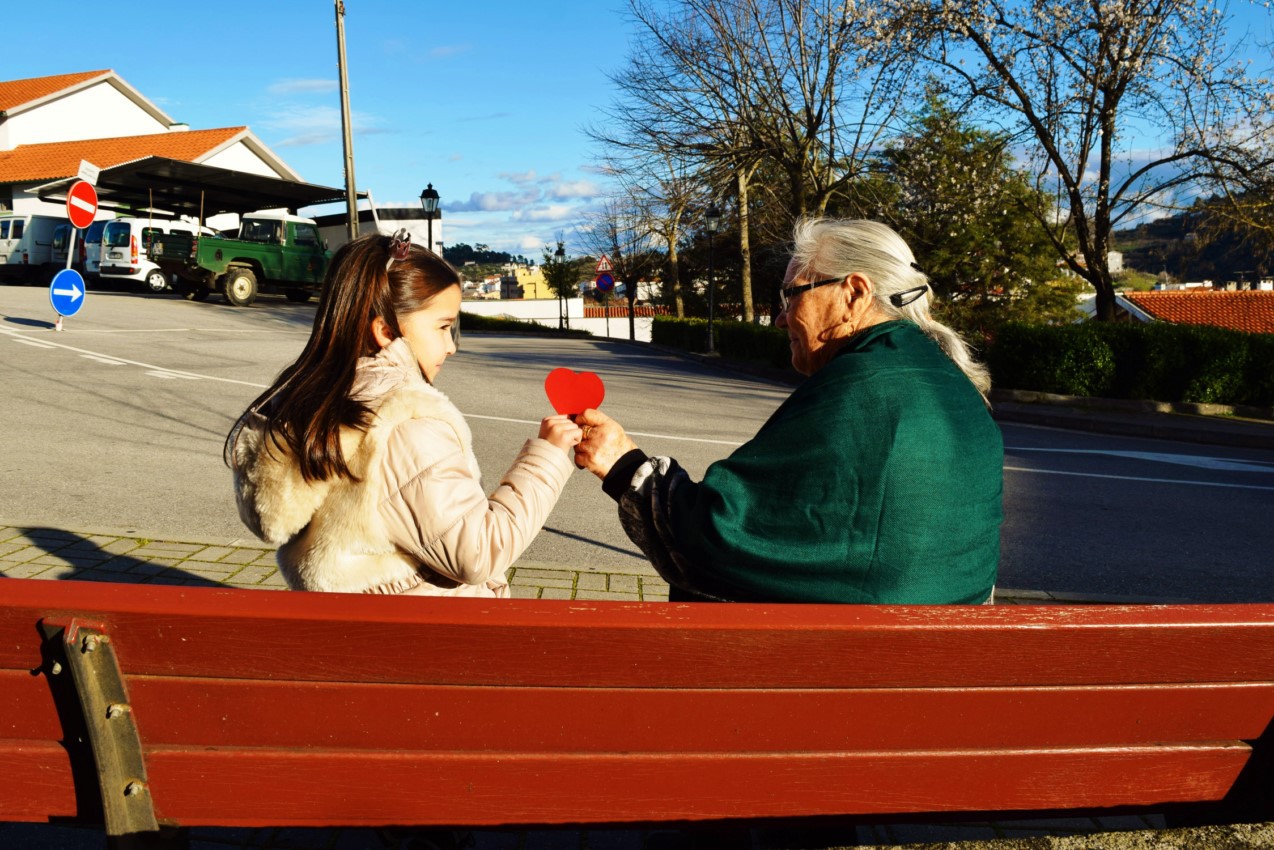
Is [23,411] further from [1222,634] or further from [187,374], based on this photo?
[1222,634]

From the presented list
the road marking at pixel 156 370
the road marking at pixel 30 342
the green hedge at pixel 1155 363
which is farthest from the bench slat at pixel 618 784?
the green hedge at pixel 1155 363

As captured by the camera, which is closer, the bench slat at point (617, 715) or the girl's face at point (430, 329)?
the bench slat at point (617, 715)

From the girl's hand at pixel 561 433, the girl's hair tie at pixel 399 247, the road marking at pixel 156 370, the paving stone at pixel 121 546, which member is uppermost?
the girl's hair tie at pixel 399 247

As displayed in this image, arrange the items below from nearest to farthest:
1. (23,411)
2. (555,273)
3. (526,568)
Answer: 1. (526,568)
2. (23,411)
3. (555,273)

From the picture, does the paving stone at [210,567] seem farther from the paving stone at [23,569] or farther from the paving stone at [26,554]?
the paving stone at [26,554]

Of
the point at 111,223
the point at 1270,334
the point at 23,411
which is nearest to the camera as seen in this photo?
the point at 23,411

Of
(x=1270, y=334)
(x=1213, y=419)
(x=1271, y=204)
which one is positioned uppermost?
(x=1271, y=204)

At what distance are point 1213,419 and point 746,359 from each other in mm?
10636

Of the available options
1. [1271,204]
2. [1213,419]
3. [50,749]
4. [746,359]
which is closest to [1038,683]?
[50,749]

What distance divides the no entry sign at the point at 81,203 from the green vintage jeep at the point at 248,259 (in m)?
10.5

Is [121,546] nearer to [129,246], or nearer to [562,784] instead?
[562,784]

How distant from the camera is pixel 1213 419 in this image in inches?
611

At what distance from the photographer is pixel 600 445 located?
253 cm

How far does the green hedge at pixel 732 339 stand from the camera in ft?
72.7
